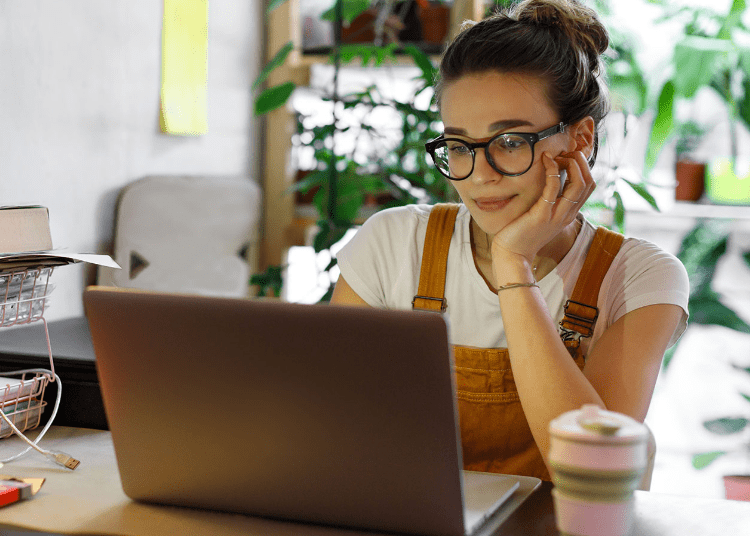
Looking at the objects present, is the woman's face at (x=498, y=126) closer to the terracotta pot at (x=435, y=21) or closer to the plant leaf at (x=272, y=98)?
the plant leaf at (x=272, y=98)

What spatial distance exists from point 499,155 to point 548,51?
0.65ft

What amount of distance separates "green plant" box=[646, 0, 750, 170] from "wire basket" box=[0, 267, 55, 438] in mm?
1934

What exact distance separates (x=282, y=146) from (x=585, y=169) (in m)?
1.71

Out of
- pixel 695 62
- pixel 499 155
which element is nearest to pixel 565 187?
pixel 499 155

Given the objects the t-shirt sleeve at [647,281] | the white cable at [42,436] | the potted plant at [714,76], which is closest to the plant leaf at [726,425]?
the potted plant at [714,76]

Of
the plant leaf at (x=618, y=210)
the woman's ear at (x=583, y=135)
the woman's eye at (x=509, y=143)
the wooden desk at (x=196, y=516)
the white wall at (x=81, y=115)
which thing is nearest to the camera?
the wooden desk at (x=196, y=516)

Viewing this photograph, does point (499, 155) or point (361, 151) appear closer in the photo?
point (499, 155)

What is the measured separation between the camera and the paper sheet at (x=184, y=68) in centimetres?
215

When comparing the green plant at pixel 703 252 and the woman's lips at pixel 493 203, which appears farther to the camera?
the green plant at pixel 703 252

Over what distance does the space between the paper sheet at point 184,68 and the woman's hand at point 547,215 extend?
52.7 inches

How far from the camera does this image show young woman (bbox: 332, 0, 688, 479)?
1.11 metres

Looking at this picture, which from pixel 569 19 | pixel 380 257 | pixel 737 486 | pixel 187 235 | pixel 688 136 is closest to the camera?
pixel 569 19

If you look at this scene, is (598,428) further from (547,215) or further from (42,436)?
(42,436)

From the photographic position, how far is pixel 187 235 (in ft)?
6.81
